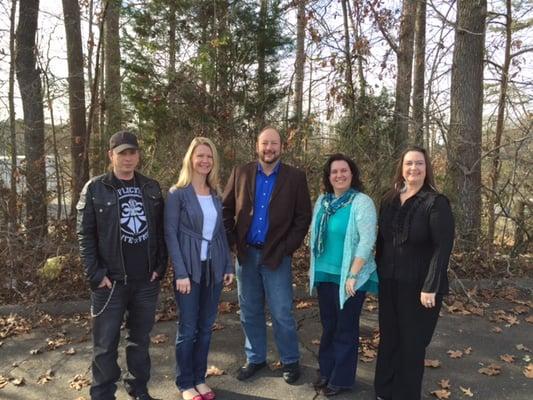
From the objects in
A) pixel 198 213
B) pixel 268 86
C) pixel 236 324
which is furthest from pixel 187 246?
pixel 268 86

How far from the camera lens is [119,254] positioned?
323cm

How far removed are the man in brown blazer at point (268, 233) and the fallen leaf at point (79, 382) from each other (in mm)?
1395

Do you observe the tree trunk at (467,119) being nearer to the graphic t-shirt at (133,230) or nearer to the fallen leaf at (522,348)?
the fallen leaf at (522,348)

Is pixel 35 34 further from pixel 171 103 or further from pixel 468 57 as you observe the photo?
pixel 468 57

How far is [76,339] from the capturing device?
5008mm

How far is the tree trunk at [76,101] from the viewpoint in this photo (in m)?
7.46

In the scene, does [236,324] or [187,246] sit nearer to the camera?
[187,246]

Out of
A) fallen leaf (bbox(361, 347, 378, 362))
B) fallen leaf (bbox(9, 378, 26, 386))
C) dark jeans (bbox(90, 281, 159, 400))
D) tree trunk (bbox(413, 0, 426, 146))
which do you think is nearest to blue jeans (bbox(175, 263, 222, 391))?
dark jeans (bbox(90, 281, 159, 400))

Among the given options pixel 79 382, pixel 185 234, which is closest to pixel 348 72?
pixel 185 234

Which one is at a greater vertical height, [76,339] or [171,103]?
[171,103]

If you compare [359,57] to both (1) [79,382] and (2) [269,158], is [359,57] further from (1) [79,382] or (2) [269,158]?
(1) [79,382]

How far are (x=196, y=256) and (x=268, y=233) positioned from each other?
69cm

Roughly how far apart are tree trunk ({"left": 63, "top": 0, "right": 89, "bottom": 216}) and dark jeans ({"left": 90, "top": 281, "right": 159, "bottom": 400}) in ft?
13.4

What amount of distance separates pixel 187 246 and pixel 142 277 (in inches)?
16.0
